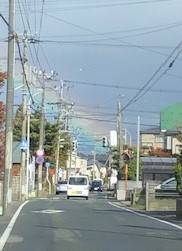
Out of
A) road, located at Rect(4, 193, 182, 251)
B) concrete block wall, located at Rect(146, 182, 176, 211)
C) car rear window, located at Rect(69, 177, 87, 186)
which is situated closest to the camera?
road, located at Rect(4, 193, 182, 251)

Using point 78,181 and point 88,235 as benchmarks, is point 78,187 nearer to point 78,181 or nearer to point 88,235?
point 78,181

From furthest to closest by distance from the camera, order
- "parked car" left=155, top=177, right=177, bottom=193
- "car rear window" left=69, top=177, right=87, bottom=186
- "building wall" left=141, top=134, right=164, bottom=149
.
Answer: "building wall" left=141, top=134, right=164, bottom=149, "car rear window" left=69, top=177, right=87, bottom=186, "parked car" left=155, top=177, right=177, bottom=193

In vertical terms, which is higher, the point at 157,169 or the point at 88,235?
the point at 157,169

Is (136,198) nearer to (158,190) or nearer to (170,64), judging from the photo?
(158,190)

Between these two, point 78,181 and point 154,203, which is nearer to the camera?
point 154,203

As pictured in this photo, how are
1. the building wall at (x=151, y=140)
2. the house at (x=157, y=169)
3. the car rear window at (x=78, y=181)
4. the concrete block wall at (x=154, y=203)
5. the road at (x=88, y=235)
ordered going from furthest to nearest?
the building wall at (x=151, y=140) → the house at (x=157, y=169) → the car rear window at (x=78, y=181) → the concrete block wall at (x=154, y=203) → the road at (x=88, y=235)

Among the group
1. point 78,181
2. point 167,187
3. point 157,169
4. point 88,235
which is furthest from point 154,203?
point 157,169

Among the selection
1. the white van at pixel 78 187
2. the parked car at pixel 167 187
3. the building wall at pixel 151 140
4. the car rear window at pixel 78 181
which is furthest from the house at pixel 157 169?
the building wall at pixel 151 140

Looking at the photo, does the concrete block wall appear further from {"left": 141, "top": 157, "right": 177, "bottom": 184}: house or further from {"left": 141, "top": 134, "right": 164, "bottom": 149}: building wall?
{"left": 141, "top": 134, "right": 164, "bottom": 149}: building wall

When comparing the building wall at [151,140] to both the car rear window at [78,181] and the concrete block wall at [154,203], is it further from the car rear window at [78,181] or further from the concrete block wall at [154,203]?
the concrete block wall at [154,203]

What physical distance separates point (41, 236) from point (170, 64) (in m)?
15.3

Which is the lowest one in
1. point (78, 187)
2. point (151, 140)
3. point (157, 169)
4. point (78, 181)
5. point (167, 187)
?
point (78, 187)

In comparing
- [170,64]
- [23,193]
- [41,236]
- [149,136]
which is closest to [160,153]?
[149,136]

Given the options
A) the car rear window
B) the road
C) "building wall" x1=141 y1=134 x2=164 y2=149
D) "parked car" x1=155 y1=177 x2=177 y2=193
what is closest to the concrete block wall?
"parked car" x1=155 y1=177 x2=177 y2=193
